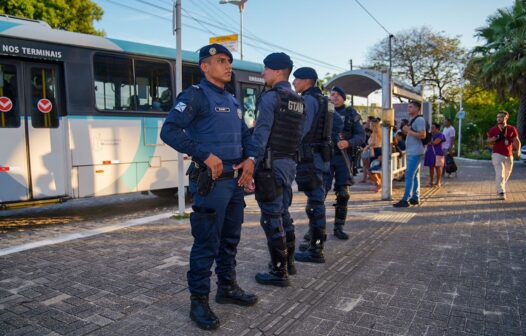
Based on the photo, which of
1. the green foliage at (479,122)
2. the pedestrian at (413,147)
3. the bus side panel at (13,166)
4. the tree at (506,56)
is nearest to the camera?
the bus side panel at (13,166)

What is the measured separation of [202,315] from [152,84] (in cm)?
630

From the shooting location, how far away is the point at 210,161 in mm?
3002

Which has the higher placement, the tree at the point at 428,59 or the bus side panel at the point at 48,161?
the tree at the point at 428,59

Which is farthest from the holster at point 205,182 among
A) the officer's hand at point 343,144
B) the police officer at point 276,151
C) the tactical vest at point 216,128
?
the officer's hand at point 343,144

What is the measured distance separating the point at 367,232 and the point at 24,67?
19.8 feet

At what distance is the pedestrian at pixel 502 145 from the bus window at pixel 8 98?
30.2 ft

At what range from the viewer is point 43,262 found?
4.73 meters

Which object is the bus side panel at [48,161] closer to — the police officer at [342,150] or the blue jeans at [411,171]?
the police officer at [342,150]

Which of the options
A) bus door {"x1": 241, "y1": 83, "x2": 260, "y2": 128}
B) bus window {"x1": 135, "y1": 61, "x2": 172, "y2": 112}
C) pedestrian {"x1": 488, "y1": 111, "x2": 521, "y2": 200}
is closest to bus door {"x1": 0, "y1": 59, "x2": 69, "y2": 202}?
bus window {"x1": 135, "y1": 61, "x2": 172, "y2": 112}

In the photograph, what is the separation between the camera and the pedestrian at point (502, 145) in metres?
8.79

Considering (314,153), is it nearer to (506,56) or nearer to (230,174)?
(230,174)

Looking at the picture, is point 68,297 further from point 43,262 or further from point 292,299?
point 292,299

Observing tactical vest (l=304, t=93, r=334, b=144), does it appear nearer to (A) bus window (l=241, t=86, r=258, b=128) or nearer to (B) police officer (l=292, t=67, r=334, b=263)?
(B) police officer (l=292, t=67, r=334, b=263)

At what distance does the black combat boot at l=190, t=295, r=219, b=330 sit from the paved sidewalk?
2.9 inches
